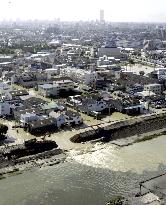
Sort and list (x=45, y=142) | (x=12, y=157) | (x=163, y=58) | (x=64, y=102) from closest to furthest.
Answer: (x=12, y=157) → (x=45, y=142) → (x=64, y=102) → (x=163, y=58)

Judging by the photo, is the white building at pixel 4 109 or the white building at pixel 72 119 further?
the white building at pixel 4 109

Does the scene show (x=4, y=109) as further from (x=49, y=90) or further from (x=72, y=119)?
(x=49, y=90)

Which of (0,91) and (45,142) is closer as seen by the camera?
(45,142)

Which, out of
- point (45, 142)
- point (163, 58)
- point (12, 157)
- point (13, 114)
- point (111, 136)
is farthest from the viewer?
point (163, 58)

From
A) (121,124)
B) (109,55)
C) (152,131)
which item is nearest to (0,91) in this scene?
(121,124)

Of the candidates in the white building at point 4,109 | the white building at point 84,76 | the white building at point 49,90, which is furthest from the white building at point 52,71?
the white building at point 4,109

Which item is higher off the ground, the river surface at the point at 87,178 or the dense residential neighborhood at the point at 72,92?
the dense residential neighborhood at the point at 72,92

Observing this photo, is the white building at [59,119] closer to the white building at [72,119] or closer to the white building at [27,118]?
the white building at [72,119]

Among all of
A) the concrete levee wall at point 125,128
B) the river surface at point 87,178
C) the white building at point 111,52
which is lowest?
the river surface at point 87,178

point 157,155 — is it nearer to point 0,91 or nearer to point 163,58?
point 0,91
